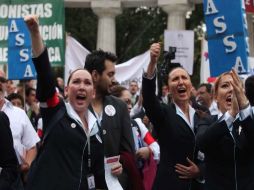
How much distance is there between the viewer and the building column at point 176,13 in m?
26.0

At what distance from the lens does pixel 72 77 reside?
19.6ft

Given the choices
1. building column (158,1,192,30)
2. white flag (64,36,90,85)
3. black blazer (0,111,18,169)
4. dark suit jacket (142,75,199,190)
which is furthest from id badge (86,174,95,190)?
building column (158,1,192,30)

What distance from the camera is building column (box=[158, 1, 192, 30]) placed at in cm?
2595

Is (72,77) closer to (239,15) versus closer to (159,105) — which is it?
(159,105)

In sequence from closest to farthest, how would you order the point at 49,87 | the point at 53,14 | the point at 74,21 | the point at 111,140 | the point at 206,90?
the point at 49,87, the point at 111,140, the point at 206,90, the point at 53,14, the point at 74,21

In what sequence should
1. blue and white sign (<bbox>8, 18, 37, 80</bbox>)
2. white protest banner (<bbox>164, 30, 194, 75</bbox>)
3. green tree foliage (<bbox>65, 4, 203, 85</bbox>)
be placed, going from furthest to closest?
green tree foliage (<bbox>65, 4, 203, 85</bbox>)
white protest banner (<bbox>164, 30, 194, 75</bbox>)
blue and white sign (<bbox>8, 18, 37, 80</bbox>)

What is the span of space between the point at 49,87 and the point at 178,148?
2004mm

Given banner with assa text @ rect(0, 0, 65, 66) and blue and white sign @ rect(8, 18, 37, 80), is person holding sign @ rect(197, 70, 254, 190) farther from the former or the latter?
banner with assa text @ rect(0, 0, 65, 66)

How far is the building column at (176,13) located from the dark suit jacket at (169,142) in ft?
62.9

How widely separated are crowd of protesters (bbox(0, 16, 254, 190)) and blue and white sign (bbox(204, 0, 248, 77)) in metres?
3.31

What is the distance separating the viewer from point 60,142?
18.4 ft

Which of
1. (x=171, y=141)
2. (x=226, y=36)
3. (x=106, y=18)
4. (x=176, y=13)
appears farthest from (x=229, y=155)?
(x=106, y=18)

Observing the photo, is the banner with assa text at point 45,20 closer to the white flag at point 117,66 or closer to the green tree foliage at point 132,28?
the white flag at point 117,66

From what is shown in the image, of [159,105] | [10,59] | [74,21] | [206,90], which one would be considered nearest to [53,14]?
[10,59]
